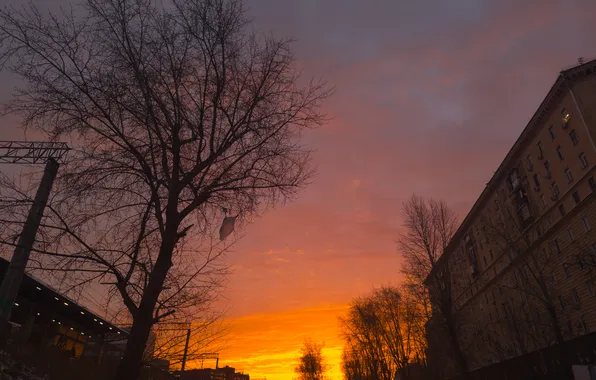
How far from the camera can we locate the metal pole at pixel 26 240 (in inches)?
228

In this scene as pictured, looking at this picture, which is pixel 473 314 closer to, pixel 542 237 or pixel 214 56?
pixel 542 237

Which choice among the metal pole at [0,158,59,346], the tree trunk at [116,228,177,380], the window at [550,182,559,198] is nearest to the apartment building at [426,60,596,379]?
the window at [550,182,559,198]

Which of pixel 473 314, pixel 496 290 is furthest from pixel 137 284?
pixel 473 314

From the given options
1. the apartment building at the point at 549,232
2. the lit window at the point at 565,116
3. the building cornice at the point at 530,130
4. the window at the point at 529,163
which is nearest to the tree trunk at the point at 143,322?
the apartment building at the point at 549,232

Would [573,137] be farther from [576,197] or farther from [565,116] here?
[576,197]

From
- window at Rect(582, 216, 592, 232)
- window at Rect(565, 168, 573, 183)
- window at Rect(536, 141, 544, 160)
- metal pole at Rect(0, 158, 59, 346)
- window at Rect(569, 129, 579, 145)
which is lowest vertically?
metal pole at Rect(0, 158, 59, 346)

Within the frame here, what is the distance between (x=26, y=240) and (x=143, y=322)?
270 cm

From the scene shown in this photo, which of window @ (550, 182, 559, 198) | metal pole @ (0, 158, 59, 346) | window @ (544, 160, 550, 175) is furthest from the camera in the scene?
window @ (544, 160, 550, 175)

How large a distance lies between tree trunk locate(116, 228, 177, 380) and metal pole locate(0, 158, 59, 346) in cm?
161

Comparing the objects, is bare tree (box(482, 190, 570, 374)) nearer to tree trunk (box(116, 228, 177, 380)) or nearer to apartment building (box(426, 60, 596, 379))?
apartment building (box(426, 60, 596, 379))

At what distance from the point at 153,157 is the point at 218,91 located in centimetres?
165

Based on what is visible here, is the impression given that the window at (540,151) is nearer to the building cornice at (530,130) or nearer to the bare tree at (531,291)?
the building cornice at (530,130)

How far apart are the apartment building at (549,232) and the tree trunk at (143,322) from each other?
27.2 metres

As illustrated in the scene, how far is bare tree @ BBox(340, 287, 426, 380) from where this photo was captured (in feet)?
146
